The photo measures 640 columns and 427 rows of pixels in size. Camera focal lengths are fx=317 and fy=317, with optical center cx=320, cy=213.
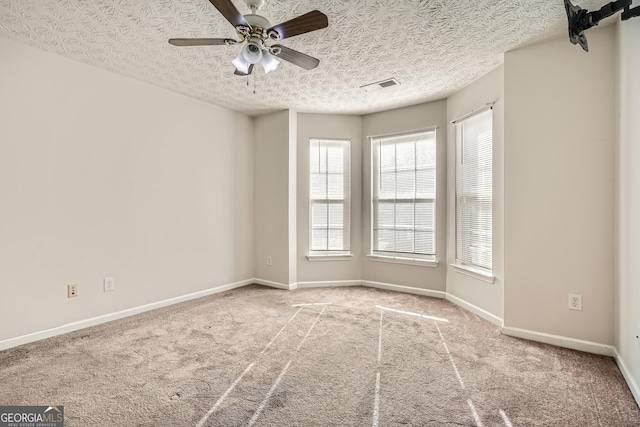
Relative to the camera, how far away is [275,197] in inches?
Answer: 183

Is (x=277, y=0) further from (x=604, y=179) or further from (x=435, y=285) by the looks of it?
(x=435, y=285)

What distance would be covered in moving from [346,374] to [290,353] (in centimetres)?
52

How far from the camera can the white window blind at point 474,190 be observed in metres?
3.37

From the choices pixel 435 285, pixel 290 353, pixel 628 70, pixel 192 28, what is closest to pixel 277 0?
pixel 192 28

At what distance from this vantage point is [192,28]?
244 centimetres

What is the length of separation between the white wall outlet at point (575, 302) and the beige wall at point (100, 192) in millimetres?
3896

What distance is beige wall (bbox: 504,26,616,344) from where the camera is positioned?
2.46 meters

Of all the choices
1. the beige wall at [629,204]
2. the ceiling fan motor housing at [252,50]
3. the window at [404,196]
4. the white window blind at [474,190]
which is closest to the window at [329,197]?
the window at [404,196]

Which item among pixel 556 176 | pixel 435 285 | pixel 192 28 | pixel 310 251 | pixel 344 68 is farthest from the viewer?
pixel 310 251

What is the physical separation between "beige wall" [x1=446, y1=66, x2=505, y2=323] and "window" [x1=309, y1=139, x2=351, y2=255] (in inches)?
57.5

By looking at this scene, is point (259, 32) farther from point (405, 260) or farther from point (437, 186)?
point (405, 260)

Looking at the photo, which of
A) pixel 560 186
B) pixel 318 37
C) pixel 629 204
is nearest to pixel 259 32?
→ pixel 318 37

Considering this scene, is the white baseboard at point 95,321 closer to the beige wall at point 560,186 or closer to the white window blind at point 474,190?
the white window blind at point 474,190

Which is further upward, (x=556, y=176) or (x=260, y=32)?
(x=260, y=32)
